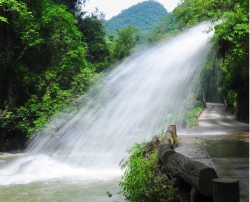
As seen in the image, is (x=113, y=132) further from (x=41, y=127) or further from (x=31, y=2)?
(x=31, y=2)

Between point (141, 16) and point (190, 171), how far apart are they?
409 feet

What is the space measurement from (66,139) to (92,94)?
132 inches

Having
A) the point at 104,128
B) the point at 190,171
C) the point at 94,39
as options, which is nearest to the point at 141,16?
the point at 94,39

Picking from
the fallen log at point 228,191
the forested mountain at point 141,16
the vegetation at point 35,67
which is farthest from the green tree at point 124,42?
the forested mountain at point 141,16

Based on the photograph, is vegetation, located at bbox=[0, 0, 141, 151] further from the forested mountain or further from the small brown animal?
the forested mountain

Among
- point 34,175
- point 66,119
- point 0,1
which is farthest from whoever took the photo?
point 66,119

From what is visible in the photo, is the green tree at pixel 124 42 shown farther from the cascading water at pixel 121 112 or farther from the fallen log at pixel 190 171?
the fallen log at pixel 190 171

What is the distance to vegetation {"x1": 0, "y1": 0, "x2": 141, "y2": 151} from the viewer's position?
→ 2183 cm

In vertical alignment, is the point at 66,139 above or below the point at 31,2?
below

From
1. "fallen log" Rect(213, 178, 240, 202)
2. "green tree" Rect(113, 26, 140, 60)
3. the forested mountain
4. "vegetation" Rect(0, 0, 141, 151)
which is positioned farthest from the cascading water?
the forested mountain

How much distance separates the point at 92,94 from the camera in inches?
924

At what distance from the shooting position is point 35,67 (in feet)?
81.8

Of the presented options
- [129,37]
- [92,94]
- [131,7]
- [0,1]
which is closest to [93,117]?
[92,94]

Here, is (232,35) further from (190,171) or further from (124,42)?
(124,42)
